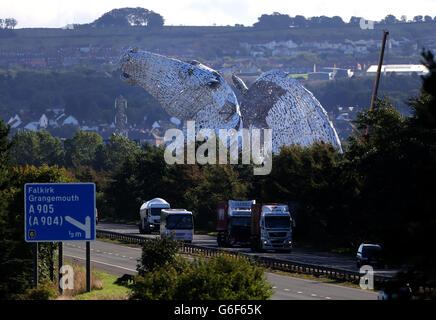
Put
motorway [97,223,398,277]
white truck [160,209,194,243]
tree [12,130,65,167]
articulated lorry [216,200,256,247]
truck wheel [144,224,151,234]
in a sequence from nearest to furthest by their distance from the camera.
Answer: motorway [97,223,398,277], articulated lorry [216,200,256,247], white truck [160,209,194,243], truck wheel [144,224,151,234], tree [12,130,65,167]

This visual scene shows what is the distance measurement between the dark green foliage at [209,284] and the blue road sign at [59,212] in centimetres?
560

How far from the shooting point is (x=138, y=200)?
94.7 metres

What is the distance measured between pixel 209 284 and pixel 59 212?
8444 millimetres

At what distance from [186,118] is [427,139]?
49.1m

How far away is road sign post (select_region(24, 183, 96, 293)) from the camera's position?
30.8 m

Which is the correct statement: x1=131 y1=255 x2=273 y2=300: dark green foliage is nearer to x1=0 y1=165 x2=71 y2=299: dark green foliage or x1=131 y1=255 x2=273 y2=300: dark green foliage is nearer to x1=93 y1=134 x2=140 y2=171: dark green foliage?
x1=0 y1=165 x2=71 y2=299: dark green foliage

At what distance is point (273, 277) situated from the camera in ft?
139

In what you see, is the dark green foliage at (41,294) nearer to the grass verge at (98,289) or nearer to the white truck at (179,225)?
the grass verge at (98,289)

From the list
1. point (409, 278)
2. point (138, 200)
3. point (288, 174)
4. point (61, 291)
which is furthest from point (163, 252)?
point (138, 200)

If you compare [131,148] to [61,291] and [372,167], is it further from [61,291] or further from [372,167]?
[61,291]

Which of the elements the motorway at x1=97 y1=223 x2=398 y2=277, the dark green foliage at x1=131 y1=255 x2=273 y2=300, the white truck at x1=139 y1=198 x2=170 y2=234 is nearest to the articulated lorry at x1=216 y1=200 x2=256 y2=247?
the motorway at x1=97 y1=223 x2=398 y2=277

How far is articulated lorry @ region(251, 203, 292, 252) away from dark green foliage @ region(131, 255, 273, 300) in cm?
2806

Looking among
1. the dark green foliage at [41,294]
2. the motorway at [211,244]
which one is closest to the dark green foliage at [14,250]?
the dark green foliage at [41,294]

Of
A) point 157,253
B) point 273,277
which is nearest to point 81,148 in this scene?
point 273,277
